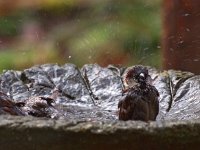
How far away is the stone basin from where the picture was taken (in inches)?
52.7

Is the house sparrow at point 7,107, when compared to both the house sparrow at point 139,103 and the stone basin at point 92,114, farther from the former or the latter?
the house sparrow at point 139,103

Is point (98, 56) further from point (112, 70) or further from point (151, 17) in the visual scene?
point (112, 70)


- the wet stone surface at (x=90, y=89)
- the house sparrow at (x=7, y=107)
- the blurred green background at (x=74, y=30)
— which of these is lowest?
the house sparrow at (x=7, y=107)

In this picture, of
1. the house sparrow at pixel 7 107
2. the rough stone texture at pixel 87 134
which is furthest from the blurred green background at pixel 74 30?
the rough stone texture at pixel 87 134

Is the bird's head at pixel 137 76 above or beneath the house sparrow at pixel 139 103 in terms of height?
above

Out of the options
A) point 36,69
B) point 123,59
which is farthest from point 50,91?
point 123,59

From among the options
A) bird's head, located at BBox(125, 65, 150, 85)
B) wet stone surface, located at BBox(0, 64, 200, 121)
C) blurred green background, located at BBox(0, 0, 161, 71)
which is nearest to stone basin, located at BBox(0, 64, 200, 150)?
wet stone surface, located at BBox(0, 64, 200, 121)

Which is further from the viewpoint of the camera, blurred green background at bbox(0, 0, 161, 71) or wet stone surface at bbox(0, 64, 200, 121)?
blurred green background at bbox(0, 0, 161, 71)

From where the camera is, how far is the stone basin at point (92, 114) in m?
1.34

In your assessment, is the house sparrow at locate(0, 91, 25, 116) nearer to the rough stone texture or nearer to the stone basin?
the stone basin

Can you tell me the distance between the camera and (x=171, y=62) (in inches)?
125

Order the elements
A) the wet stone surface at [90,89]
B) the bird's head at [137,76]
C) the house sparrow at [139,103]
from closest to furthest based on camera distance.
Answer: the house sparrow at [139,103], the bird's head at [137,76], the wet stone surface at [90,89]

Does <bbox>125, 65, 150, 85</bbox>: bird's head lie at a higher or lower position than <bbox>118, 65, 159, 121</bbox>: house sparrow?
higher

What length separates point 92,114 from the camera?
2.27 metres
